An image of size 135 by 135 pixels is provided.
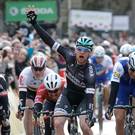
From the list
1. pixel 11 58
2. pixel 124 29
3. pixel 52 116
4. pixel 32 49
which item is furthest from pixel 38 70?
pixel 124 29

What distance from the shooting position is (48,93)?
13320 millimetres

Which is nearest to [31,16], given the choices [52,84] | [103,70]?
[52,84]

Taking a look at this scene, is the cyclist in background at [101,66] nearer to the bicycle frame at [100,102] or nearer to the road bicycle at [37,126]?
the bicycle frame at [100,102]

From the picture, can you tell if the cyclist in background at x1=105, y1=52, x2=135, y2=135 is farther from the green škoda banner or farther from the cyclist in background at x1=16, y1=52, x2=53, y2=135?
the green škoda banner

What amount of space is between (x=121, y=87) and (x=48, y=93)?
136 centimetres

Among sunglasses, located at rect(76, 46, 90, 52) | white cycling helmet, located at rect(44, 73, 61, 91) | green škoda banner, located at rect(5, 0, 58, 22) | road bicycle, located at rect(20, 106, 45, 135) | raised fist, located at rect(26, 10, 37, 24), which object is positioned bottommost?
road bicycle, located at rect(20, 106, 45, 135)

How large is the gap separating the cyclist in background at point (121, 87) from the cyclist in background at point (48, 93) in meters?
0.88

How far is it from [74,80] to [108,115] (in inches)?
33.8

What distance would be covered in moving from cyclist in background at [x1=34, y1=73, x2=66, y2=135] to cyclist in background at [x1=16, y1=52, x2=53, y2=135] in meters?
0.44

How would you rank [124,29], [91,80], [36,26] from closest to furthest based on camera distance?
[91,80] < [36,26] < [124,29]

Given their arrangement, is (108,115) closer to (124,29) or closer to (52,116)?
(52,116)

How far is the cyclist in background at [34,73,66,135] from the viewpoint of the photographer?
42.6 ft

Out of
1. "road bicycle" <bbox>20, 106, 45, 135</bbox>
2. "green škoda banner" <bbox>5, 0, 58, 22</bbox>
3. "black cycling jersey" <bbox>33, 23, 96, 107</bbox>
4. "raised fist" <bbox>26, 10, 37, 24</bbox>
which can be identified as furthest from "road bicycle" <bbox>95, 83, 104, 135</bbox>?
"green škoda banner" <bbox>5, 0, 58, 22</bbox>

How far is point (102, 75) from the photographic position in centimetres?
2003
